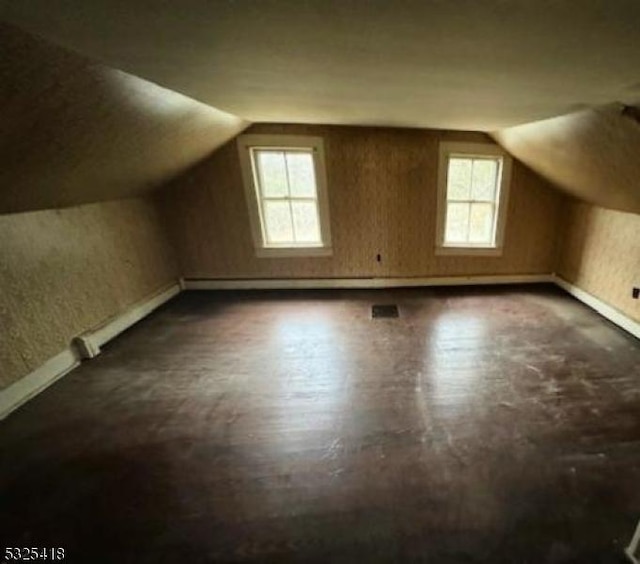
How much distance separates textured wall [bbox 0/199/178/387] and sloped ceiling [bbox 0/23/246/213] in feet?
0.62

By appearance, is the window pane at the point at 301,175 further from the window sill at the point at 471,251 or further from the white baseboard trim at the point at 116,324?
the white baseboard trim at the point at 116,324

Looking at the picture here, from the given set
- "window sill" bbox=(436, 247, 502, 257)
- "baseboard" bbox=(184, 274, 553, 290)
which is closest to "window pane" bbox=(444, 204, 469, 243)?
"window sill" bbox=(436, 247, 502, 257)

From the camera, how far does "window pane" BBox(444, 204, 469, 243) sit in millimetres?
3814

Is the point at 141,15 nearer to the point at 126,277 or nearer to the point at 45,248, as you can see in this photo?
the point at 45,248

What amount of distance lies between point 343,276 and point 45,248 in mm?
2963

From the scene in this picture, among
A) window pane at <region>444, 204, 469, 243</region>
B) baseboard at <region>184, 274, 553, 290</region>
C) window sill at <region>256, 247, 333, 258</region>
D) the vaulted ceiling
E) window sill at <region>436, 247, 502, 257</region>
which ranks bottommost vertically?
baseboard at <region>184, 274, 553, 290</region>

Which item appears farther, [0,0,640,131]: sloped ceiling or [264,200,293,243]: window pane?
[264,200,293,243]: window pane

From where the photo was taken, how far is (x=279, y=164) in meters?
3.76

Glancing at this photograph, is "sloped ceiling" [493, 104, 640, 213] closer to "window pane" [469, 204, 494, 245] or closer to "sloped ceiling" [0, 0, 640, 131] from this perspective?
"sloped ceiling" [0, 0, 640, 131]

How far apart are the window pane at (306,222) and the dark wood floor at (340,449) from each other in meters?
1.44

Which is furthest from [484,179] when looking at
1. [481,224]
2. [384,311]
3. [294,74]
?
[294,74]

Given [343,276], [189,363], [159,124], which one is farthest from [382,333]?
[159,124]

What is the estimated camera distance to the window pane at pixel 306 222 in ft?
12.7

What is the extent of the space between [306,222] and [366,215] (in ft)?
2.45
